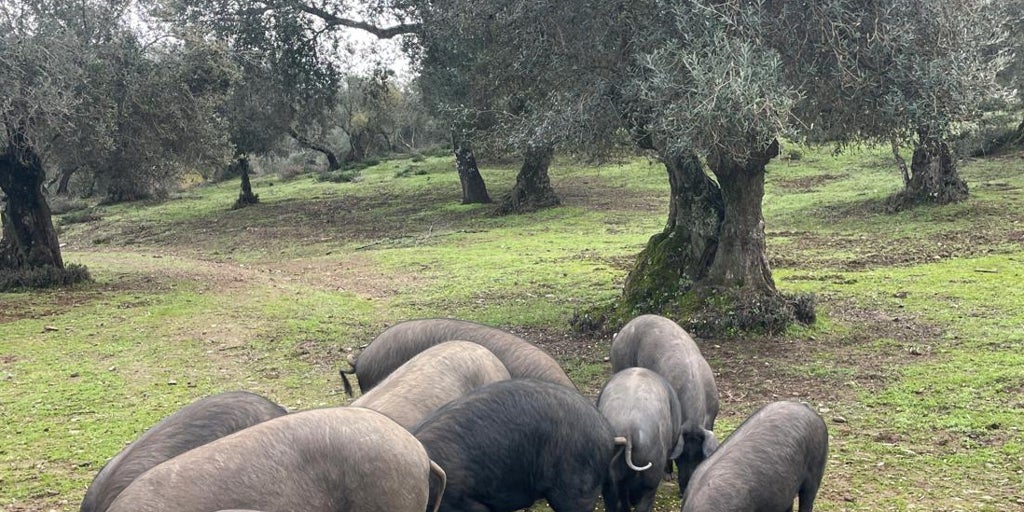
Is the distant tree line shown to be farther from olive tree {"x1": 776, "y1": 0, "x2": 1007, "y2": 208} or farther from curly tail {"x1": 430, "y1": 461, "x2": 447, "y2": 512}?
curly tail {"x1": 430, "y1": 461, "x2": 447, "y2": 512}

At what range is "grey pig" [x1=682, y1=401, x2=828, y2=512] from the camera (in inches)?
197

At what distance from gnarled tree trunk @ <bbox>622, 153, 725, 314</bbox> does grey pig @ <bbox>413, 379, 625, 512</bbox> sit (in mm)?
5728

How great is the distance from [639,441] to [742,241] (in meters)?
5.55

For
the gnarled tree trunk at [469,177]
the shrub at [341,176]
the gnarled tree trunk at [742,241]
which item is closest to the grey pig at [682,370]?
the gnarled tree trunk at [742,241]

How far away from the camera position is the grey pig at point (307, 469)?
4.17 meters

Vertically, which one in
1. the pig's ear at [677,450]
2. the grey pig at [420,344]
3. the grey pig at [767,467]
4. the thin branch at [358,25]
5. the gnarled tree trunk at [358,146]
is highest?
the thin branch at [358,25]

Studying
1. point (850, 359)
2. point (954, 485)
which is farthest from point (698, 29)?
point (954, 485)

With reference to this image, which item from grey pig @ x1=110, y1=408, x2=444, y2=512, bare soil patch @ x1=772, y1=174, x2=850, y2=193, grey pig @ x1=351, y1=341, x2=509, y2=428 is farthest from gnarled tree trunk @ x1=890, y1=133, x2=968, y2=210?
grey pig @ x1=110, y1=408, x2=444, y2=512

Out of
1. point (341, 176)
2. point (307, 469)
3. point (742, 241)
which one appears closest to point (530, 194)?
point (341, 176)

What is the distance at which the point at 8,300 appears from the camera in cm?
1455

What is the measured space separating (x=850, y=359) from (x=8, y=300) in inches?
491

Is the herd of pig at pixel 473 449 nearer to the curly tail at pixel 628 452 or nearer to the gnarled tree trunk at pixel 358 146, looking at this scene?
the curly tail at pixel 628 452

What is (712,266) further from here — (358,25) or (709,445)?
(358,25)

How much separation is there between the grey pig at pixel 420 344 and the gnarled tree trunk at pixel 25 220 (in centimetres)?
1058
